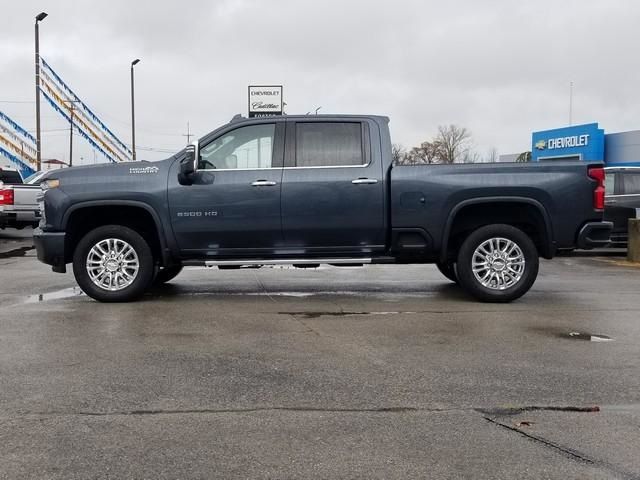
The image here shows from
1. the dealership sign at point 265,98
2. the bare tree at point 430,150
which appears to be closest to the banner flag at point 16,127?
the dealership sign at point 265,98

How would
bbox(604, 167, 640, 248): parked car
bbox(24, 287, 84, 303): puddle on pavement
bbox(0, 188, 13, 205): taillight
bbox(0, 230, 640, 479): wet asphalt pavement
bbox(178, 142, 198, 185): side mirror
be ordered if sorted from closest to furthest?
bbox(0, 230, 640, 479): wet asphalt pavement
bbox(178, 142, 198, 185): side mirror
bbox(24, 287, 84, 303): puddle on pavement
bbox(604, 167, 640, 248): parked car
bbox(0, 188, 13, 205): taillight

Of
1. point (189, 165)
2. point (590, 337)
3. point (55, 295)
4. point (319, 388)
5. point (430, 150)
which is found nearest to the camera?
point (319, 388)

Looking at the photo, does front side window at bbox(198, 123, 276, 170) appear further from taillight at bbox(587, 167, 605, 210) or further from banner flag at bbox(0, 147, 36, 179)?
banner flag at bbox(0, 147, 36, 179)

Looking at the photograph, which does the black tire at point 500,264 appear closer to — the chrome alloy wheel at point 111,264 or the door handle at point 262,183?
the door handle at point 262,183

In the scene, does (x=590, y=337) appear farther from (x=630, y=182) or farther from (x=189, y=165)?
(x=630, y=182)

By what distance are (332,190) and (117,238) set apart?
8.37 feet

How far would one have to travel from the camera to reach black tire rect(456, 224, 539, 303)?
24.8 ft

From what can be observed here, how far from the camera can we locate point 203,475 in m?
3.10

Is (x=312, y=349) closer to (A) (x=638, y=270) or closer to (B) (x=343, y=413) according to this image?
(B) (x=343, y=413)

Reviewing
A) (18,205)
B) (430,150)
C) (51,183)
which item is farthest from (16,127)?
(430,150)

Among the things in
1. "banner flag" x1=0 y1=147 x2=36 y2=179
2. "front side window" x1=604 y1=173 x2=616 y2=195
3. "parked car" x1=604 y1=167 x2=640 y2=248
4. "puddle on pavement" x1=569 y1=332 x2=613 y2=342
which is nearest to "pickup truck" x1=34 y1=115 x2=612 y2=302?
"puddle on pavement" x1=569 y1=332 x2=613 y2=342

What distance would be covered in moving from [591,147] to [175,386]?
36746 millimetres

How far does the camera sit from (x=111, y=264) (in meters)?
7.55

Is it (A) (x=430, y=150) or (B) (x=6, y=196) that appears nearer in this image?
(B) (x=6, y=196)
